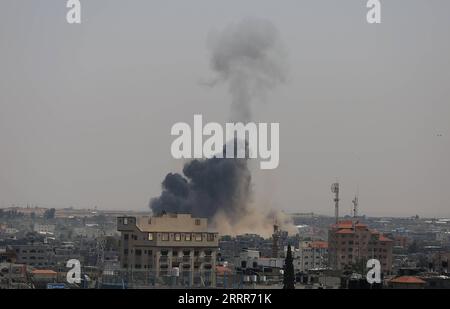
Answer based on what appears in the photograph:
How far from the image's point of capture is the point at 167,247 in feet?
153

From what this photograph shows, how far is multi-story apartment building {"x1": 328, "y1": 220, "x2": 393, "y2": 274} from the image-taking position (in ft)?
214

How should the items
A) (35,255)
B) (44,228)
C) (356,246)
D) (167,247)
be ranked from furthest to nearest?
(44,228), (356,246), (35,255), (167,247)

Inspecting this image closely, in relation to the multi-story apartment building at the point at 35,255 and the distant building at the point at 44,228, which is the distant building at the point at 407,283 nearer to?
the multi-story apartment building at the point at 35,255

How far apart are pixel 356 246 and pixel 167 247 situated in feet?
70.9

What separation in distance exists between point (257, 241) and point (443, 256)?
15.1 metres

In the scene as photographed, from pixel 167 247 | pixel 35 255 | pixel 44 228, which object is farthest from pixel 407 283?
pixel 44 228

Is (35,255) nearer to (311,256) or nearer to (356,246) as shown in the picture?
(311,256)

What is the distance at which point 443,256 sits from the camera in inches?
2603

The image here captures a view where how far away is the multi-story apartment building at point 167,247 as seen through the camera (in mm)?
45406

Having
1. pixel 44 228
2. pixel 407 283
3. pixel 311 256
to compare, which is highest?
pixel 44 228

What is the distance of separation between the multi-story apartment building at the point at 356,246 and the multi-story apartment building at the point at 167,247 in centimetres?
1618

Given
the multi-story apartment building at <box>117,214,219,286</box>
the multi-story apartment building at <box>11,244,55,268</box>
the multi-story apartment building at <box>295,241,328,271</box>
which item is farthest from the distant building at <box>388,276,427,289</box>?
the multi-story apartment building at <box>11,244,55,268</box>
